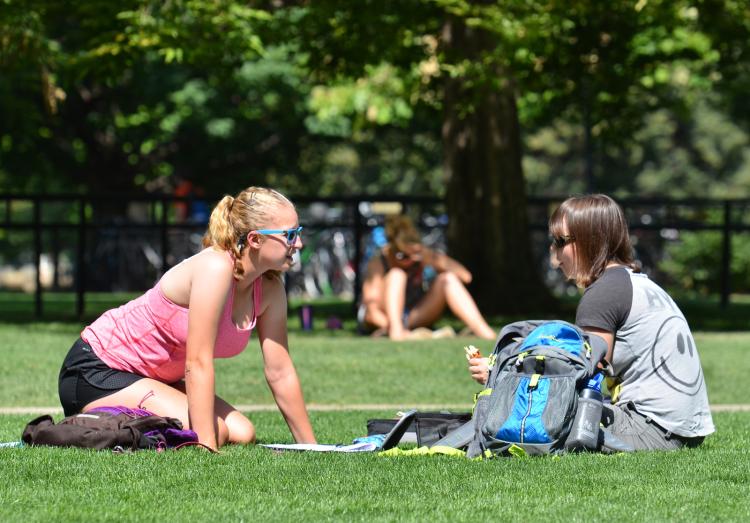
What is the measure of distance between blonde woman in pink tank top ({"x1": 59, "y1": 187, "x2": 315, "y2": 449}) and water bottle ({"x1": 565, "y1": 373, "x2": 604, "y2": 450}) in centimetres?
142

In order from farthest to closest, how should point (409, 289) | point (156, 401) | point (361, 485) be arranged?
point (409, 289), point (156, 401), point (361, 485)

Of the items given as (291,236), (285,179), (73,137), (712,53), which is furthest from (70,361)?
(285,179)

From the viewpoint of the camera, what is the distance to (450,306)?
12680 mm

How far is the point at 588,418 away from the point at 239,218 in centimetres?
175

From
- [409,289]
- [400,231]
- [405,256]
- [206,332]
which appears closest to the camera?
[206,332]

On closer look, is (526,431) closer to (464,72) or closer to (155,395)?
(155,395)

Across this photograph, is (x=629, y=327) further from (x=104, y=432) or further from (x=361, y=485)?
(x=104, y=432)

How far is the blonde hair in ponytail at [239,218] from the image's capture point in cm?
577

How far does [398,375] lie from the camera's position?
10172mm

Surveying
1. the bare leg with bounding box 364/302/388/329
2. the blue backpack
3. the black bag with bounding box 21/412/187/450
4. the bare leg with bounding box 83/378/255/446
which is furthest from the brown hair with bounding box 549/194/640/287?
the bare leg with bounding box 364/302/388/329

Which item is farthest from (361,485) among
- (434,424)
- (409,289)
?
(409,289)

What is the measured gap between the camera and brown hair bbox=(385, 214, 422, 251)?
12.6 meters

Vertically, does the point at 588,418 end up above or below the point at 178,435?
above

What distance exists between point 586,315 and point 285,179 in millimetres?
33195
